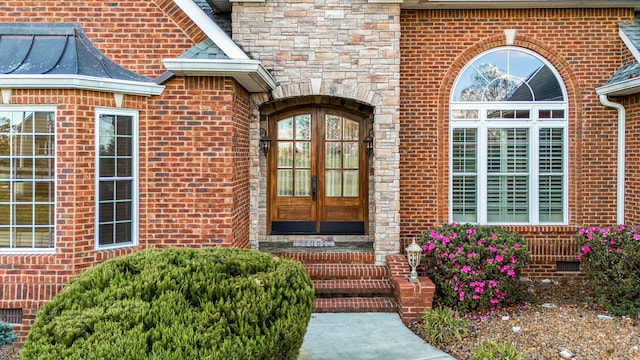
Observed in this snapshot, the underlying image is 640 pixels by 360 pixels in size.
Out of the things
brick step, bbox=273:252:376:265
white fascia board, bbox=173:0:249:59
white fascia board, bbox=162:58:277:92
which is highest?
white fascia board, bbox=173:0:249:59

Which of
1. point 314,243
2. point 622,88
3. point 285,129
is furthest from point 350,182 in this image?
point 622,88

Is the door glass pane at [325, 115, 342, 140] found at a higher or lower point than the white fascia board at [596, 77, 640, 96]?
lower

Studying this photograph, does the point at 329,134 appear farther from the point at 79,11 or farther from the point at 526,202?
the point at 79,11

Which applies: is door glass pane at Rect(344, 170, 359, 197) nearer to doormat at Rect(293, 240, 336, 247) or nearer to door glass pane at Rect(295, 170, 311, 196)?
door glass pane at Rect(295, 170, 311, 196)

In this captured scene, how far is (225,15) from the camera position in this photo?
827cm

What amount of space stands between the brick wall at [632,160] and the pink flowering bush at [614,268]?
142cm

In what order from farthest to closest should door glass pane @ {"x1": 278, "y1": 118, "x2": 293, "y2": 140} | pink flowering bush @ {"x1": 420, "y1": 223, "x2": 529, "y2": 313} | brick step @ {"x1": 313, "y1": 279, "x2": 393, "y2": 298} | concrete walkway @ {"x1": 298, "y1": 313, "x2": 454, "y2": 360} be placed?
door glass pane @ {"x1": 278, "y1": 118, "x2": 293, "y2": 140}, brick step @ {"x1": 313, "y1": 279, "x2": 393, "y2": 298}, pink flowering bush @ {"x1": 420, "y1": 223, "x2": 529, "y2": 313}, concrete walkway @ {"x1": 298, "y1": 313, "x2": 454, "y2": 360}

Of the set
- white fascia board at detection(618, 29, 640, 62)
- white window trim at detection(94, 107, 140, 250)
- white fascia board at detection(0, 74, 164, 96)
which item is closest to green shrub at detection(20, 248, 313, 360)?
white window trim at detection(94, 107, 140, 250)

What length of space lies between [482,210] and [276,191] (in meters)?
3.80

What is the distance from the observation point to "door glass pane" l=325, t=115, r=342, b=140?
8.40 metres

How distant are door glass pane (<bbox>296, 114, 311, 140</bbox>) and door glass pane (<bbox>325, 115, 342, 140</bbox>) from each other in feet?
1.12

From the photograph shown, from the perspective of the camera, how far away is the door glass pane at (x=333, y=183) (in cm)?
841

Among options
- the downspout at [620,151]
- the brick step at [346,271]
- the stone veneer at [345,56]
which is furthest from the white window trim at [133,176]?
the downspout at [620,151]

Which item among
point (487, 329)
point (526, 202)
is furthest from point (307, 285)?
point (526, 202)
